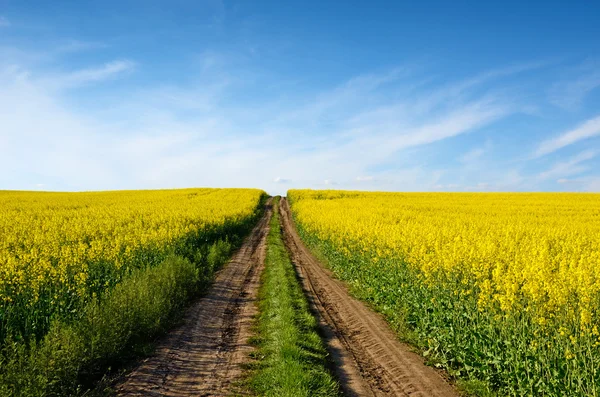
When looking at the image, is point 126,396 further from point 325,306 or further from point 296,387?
point 325,306

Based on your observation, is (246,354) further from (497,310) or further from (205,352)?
(497,310)

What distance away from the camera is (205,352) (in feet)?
28.9

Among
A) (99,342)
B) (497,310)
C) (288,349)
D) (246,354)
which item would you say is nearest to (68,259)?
(99,342)

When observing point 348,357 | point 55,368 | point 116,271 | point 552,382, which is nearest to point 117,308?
point 55,368

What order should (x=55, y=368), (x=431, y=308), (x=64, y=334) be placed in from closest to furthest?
1. (x=55, y=368)
2. (x=64, y=334)
3. (x=431, y=308)

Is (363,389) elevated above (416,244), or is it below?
below

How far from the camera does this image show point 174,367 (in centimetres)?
797

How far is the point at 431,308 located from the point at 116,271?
9764 mm

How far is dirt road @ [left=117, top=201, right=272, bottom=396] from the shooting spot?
23.5 ft

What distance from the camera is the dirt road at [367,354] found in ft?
24.7

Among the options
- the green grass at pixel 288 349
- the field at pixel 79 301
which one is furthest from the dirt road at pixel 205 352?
the field at pixel 79 301

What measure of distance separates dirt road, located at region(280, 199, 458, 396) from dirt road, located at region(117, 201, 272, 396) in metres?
2.08

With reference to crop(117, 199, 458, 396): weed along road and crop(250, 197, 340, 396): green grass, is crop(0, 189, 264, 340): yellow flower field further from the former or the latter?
crop(250, 197, 340, 396): green grass

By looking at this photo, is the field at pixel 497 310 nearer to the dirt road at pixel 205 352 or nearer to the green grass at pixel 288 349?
the green grass at pixel 288 349
